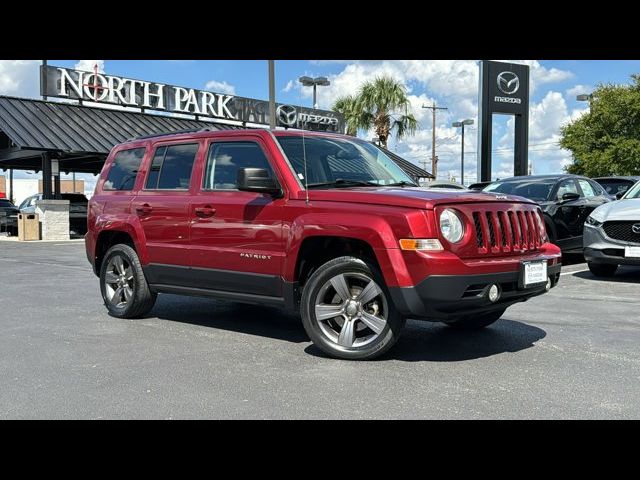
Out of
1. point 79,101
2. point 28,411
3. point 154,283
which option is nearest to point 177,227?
point 154,283

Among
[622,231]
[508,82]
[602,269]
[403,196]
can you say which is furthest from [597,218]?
[508,82]

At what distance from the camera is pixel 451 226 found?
4727mm

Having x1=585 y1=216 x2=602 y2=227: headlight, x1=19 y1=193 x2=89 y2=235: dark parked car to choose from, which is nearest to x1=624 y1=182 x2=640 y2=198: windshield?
x1=585 y1=216 x2=602 y2=227: headlight

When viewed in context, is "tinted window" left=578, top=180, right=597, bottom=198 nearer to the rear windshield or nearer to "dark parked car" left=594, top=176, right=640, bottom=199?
"dark parked car" left=594, top=176, right=640, bottom=199

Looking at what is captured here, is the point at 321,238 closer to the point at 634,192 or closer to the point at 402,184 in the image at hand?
the point at 402,184

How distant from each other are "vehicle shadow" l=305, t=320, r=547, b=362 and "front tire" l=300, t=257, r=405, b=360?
193 millimetres

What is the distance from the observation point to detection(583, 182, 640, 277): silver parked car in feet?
30.1

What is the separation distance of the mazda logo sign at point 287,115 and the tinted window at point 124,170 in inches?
936

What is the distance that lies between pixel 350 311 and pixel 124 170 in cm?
341

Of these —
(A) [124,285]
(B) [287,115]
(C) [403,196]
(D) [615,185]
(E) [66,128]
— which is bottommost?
(A) [124,285]
